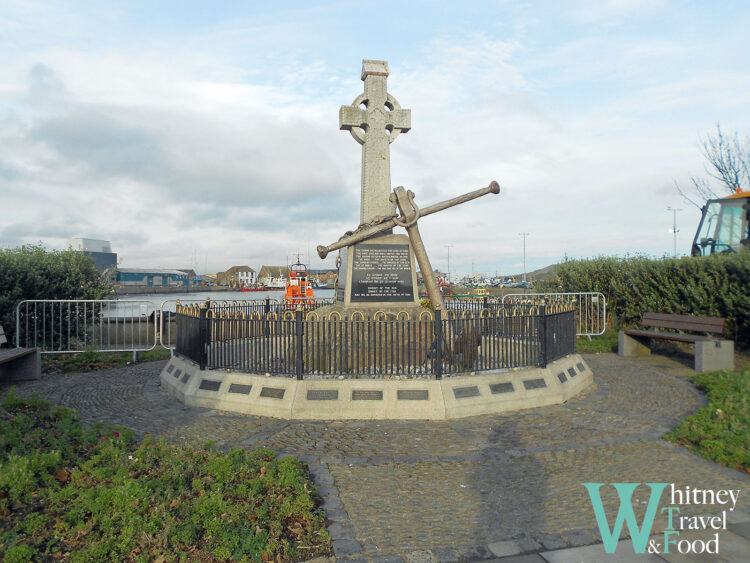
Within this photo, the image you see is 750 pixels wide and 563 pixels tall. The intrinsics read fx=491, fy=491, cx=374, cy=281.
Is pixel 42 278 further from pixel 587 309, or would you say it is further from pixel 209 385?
pixel 587 309

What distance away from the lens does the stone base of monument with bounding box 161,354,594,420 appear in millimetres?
7273

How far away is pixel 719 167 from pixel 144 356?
105ft

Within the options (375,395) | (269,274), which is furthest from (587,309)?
(269,274)

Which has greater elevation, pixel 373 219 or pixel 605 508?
pixel 373 219

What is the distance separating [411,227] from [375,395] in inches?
156

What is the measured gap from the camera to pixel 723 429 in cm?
623

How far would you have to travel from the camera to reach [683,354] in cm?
1345

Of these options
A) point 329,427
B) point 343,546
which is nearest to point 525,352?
point 329,427

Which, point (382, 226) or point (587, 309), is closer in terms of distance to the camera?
point (382, 226)

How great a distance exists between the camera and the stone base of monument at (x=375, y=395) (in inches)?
286

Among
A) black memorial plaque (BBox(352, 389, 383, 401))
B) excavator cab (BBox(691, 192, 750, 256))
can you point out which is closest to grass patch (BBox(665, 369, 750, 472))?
black memorial plaque (BBox(352, 389, 383, 401))

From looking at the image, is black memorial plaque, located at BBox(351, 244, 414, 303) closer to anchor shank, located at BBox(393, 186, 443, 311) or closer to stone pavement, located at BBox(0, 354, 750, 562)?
anchor shank, located at BBox(393, 186, 443, 311)

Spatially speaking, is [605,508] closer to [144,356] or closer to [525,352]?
[525,352]

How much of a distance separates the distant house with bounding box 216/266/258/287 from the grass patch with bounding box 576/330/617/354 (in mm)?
106602
